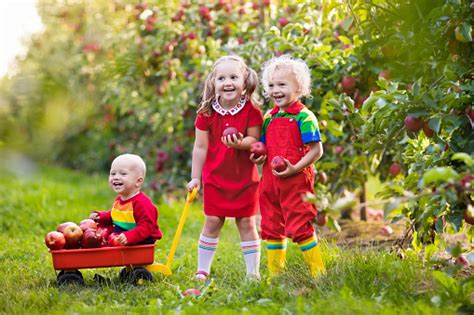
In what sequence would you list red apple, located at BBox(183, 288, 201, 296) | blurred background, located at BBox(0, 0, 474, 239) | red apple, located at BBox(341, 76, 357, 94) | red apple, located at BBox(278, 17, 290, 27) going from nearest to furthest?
blurred background, located at BBox(0, 0, 474, 239)
red apple, located at BBox(183, 288, 201, 296)
red apple, located at BBox(341, 76, 357, 94)
red apple, located at BBox(278, 17, 290, 27)

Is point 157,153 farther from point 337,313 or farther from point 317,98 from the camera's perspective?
point 337,313

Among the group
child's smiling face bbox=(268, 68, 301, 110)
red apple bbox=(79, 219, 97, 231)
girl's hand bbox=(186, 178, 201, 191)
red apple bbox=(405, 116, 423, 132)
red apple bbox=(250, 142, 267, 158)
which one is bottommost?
red apple bbox=(79, 219, 97, 231)

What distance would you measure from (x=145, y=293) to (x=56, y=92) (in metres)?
2.08

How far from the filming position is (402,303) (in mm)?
2486

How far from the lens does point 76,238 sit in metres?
3.14

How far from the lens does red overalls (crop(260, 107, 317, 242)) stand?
306cm

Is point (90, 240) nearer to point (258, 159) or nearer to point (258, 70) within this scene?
point (258, 159)

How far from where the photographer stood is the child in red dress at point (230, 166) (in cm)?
333

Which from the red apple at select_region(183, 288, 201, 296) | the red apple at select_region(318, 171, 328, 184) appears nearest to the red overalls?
the red apple at select_region(183, 288, 201, 296)

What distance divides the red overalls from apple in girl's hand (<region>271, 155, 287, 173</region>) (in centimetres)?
6

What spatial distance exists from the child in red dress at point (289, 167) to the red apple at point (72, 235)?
0.92 m

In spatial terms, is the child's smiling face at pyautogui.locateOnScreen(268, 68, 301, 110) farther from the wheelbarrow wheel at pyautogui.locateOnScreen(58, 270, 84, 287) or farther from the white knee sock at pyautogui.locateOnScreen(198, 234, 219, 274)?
the wheelbarrow wheel at pyautogui.locateOnScreen(58, 270, 84, 287)

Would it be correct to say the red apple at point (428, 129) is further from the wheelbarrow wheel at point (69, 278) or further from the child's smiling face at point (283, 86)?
the wheelbarrow wheel at point (69, 278)

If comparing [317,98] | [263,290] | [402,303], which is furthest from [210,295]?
[317,98]
